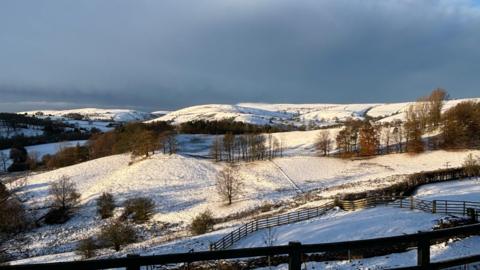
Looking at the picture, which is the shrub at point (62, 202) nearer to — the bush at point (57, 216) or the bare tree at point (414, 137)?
the bush at point (57, 216)

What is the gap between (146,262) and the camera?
493 cm

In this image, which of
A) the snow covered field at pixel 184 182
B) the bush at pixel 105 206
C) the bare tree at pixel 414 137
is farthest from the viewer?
the bare tree at pixel 414 137

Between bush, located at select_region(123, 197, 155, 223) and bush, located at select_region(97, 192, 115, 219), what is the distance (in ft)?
8.29

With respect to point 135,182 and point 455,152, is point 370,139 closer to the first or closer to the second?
point 455,152

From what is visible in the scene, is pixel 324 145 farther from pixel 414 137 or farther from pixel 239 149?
pixel 239 149

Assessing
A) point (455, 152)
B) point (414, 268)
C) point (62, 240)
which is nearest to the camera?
point (414, 268)

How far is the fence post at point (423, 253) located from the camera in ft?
19.5

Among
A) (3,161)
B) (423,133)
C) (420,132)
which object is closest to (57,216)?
(420,132)

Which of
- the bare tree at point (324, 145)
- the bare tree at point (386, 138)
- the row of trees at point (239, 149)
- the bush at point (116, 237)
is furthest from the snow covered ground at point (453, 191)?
the bare tree at point (324, 145)

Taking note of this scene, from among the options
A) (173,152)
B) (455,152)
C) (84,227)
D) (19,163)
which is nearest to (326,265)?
(84,227)

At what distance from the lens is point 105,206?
182 feet

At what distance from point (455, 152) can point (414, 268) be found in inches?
3102

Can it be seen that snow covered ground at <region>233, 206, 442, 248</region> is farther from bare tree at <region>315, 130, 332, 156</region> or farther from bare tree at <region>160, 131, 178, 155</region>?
bare tree at <region>315, 130, 332, 156</region>

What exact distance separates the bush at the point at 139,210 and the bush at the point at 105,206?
253 cm
